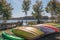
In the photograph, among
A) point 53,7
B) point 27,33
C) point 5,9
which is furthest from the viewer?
point 53,7

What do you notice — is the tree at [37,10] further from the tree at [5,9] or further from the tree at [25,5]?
the tree at [5,9]

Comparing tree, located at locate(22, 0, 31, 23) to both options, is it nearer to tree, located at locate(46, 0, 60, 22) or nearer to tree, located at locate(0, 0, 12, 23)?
tree, located at locate(46, 0, 60, 22)

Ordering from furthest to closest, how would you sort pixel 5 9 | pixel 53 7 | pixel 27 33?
1. pixel 53 7
2. pixel 5 9
3. pixel 27 33

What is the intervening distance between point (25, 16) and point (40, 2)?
5383 mm

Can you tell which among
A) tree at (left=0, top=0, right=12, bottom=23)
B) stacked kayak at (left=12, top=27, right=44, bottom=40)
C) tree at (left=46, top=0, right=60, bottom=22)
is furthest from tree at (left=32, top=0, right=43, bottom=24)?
stacked kayak at (left=12, top=27, right=44, bottom=40)

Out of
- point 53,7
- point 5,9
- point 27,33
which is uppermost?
point 5,9

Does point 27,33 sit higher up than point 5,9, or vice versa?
point 5,9

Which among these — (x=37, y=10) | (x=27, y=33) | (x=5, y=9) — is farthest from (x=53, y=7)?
(x=27, y=33)

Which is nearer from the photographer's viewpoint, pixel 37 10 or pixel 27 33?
pixel 27 33

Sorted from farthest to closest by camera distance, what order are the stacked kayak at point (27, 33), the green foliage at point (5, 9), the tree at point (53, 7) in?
the tree at point (53, 7) < the green foliage at point (5, 9) < the stacked kayak at point (27, 33)

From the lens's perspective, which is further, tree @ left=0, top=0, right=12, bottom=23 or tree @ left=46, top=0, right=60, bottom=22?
tree @ left=46, top=0, right=60, bottom=22

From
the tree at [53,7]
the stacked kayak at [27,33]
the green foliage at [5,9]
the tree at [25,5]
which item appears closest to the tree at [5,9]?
the green foliage at [5,9]

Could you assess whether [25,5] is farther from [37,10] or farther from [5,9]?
[5,9]

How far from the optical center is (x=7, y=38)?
1483 centimetres
